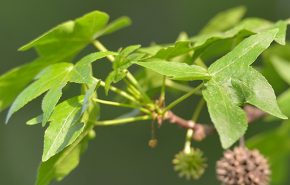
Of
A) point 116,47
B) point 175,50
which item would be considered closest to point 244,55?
point 175,50

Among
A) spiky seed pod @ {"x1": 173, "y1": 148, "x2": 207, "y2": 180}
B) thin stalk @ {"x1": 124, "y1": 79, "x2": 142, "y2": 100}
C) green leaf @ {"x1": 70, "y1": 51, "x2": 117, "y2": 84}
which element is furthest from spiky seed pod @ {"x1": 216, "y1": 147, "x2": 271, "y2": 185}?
green leaf @ {"x1": 70, "y1": 51, "x2": 117, "y2": 84}

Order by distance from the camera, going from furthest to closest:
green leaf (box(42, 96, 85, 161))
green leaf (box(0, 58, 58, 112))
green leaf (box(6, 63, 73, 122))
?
green leaf (box(0, 58, 58, 112))
green leaf (box(6, 63, 73, 122))
green leaf (box(42, 96, 85, 161))

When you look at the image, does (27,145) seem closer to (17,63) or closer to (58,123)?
(17,63)

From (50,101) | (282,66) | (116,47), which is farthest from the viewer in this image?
(116,47)

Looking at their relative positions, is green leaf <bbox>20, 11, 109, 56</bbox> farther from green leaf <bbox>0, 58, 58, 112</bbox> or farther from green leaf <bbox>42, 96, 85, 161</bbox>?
green leaf <bbox>42, 96, 85, 161</bbox>

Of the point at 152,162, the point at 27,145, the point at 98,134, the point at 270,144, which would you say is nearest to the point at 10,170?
the point at 27,145

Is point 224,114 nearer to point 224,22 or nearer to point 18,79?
point 18,79

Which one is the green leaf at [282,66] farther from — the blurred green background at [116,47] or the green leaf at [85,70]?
the blurred green background at [116,47]

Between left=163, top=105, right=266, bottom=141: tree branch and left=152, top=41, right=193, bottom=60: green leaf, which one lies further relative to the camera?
left=163, top=105, right=266, bottom=141: tree branch
